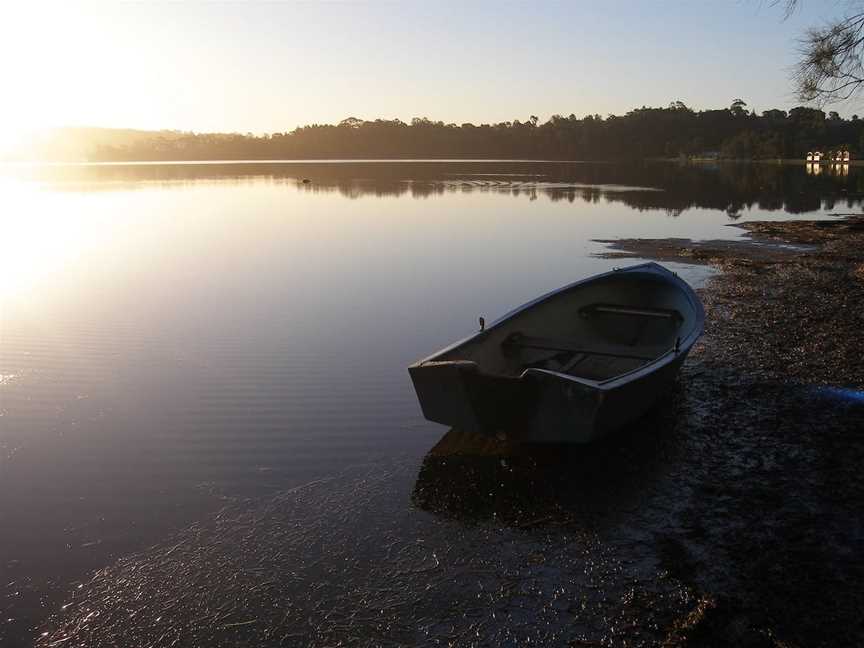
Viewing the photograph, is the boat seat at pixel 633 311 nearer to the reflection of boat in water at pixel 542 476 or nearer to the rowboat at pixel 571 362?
the rowboat at pixel 571 362

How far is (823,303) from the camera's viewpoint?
1405 centimetres

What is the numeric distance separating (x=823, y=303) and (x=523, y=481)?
1056 cm

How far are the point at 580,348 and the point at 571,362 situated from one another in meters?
0.65

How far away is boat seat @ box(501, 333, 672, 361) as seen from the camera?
9.20 meters

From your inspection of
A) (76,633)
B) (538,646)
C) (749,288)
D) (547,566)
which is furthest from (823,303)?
(76,633)

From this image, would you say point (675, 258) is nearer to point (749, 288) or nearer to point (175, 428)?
point (749, 288)

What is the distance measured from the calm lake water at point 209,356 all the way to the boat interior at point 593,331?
1.54 meters

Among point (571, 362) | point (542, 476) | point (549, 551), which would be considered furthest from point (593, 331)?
point (549, 551)

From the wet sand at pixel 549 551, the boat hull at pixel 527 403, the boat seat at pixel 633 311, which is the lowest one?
the wet sand at pixel 549 551

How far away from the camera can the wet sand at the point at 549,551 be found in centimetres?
477

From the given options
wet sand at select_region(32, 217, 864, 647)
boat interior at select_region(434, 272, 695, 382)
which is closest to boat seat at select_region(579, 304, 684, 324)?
boat interior at select_region(434, 272, 695, 382)

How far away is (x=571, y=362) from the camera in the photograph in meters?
8.92

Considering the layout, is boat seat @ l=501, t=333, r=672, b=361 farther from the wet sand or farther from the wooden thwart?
the wet sand

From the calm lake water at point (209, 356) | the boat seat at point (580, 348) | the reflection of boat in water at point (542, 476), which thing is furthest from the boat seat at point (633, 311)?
the calm lake water at point (209, 356)
